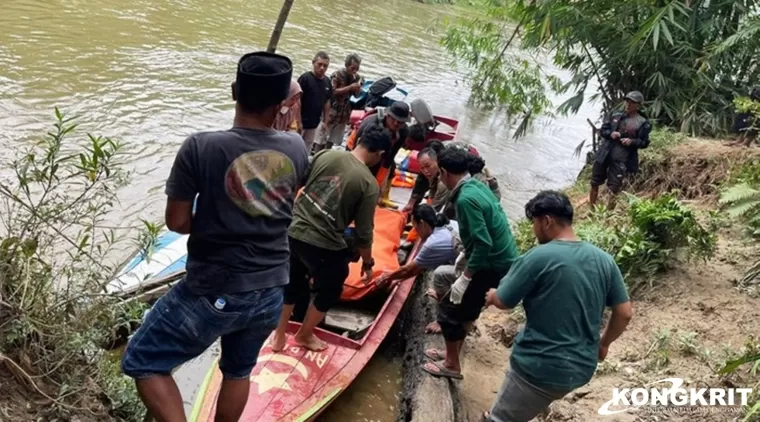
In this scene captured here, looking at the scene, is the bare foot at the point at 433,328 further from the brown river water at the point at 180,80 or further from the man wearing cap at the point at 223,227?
the man wearing cap at the point at 223,227

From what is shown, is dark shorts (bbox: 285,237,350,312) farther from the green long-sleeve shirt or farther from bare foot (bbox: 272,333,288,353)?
the green long-sleeve shirt

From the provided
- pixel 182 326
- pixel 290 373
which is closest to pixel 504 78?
pixel 290 373

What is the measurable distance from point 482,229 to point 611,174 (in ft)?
16.0

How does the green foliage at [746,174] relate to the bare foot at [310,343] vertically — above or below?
above

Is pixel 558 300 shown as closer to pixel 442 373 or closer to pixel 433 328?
pixel 442 373

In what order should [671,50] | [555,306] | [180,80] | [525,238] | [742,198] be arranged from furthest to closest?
[180,80], [671,50], [525,238], [742,198], [555,306]

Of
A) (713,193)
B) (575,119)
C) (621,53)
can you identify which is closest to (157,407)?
(713,193)

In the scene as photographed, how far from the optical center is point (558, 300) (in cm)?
300

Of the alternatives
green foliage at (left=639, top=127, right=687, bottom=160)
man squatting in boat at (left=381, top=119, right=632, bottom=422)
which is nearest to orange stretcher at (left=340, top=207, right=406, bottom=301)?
man squatting in boat at (left=381, top=119, right=632, bottom=422)

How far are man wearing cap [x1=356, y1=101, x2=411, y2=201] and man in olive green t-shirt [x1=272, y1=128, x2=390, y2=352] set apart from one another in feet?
4.04

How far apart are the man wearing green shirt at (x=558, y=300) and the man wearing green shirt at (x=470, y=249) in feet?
2.22

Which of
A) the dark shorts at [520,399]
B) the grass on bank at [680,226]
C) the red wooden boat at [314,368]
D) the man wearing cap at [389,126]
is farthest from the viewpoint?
the man wearing cap at [389,126]

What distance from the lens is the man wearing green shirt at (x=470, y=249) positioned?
153 inches

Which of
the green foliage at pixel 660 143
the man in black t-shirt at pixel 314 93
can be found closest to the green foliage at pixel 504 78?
the green foliage at pixel 660 143
